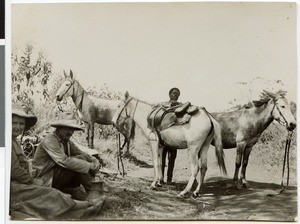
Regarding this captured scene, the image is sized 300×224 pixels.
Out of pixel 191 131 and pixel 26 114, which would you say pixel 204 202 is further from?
pixel 26 114

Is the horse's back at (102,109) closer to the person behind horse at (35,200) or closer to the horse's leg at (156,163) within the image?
the horse's leg at (156,163)

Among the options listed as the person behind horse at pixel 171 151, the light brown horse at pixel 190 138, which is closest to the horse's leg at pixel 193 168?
the light brown horse at pixel 190 138

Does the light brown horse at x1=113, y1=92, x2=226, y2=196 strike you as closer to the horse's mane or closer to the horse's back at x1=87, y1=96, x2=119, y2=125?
the horse's back at x1=87, y1=96, x2=119, y2=125

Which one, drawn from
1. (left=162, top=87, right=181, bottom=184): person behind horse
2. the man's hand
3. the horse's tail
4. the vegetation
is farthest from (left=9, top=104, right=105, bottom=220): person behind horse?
the horse's tail

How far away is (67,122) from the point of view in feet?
11.5

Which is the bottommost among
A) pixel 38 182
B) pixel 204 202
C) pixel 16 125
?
pixel 204 202

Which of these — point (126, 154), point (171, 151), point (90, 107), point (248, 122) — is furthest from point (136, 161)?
point (248, 122)

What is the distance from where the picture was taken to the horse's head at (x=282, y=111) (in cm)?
344

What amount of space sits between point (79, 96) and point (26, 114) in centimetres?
36

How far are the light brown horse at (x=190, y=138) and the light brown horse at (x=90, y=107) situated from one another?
84 millimetres

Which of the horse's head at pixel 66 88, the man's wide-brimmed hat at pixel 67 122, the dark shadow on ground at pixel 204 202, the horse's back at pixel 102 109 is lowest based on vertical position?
the dark shadow on ground at pixel 204 202

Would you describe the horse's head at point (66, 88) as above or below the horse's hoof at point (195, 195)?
above

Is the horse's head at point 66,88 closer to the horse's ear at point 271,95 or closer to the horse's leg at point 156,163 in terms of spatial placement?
the horse's leg at point 156,163

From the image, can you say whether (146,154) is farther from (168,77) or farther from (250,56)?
(250,56)
